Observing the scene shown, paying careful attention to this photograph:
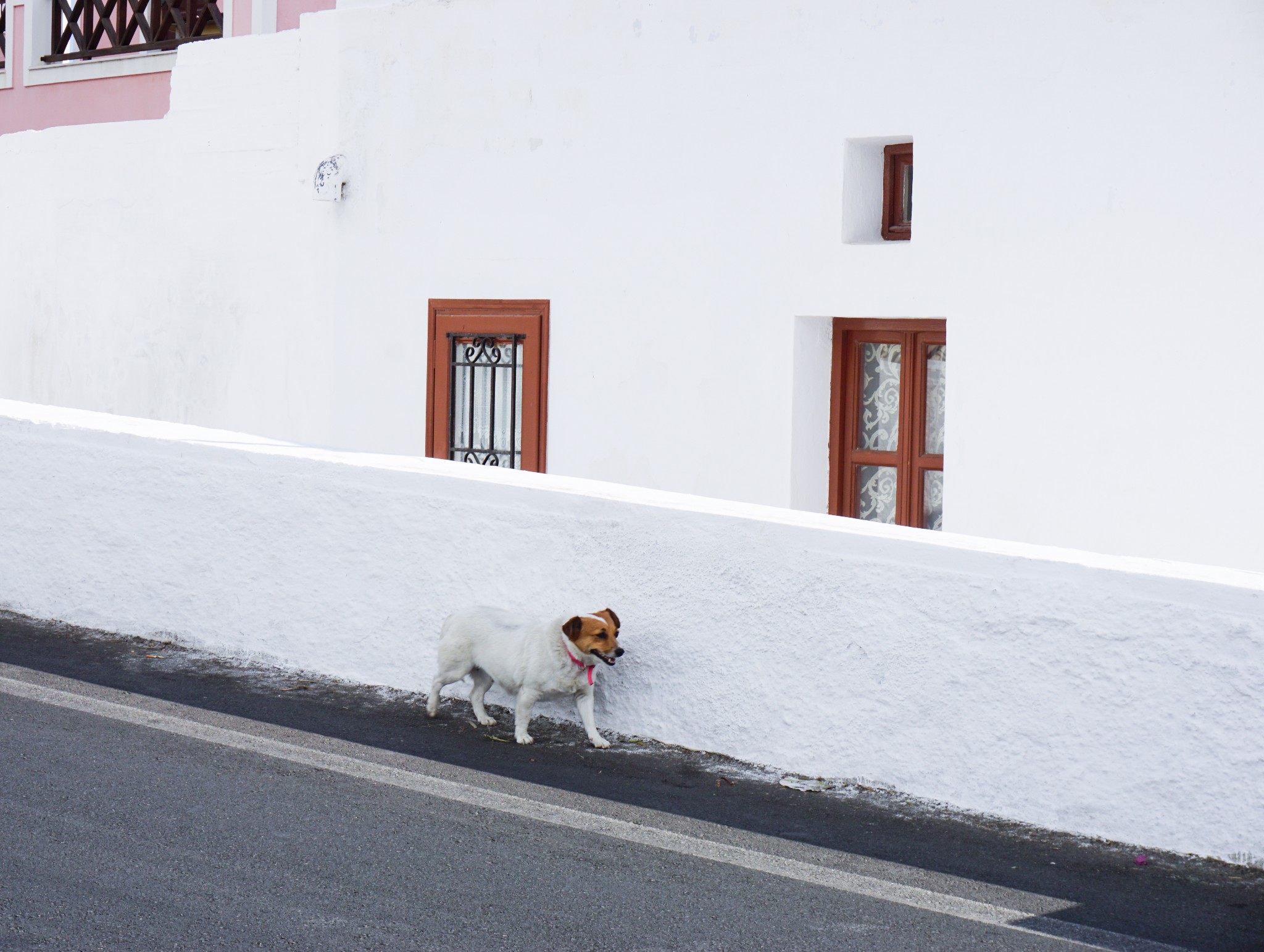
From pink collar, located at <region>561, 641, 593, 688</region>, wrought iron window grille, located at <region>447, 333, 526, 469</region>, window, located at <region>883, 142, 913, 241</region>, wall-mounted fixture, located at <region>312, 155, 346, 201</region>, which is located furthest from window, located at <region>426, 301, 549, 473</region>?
pink collar, located at <region>561, 641, 593, 688</region>

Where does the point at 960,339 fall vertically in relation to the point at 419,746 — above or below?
above

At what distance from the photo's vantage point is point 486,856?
5133 millimetres

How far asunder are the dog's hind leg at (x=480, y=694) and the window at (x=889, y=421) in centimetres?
268

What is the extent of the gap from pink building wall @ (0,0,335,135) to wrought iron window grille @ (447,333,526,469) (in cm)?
321

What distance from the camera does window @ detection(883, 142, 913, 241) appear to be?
8.37 m

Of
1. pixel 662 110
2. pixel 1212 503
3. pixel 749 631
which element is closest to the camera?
pixel 749 631

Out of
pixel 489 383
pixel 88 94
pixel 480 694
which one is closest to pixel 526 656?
pixel 480 694

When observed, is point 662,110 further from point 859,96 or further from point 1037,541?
point 1037,541

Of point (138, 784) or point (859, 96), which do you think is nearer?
point (138, 784)

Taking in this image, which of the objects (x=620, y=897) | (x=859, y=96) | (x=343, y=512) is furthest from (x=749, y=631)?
(x=859, y=96)

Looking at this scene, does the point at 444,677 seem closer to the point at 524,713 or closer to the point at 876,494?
the point at 524,713

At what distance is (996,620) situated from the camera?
566 centimetres

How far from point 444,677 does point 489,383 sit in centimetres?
361

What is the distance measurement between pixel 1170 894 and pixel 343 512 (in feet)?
13.2
